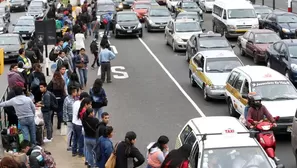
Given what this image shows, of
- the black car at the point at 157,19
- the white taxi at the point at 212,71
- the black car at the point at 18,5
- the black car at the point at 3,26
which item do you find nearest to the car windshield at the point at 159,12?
the black car at the point at 157,19

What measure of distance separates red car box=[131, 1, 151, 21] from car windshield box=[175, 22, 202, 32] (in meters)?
13.1

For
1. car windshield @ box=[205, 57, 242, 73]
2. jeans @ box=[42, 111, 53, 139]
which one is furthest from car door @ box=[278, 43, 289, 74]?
jeans @ box=[42, 111, 53, 139]

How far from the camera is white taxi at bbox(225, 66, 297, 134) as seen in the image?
17.0 meters

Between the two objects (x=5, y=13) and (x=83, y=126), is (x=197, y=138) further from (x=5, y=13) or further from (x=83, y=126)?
(x=5, y=13)

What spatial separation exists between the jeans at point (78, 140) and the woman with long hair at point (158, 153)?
12.3 ft

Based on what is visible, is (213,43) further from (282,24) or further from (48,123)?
(48,123)

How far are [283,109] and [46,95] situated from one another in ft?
19.7

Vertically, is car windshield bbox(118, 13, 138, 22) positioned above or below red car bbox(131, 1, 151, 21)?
above

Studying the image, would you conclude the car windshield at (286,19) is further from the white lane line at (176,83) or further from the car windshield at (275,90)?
the car windshield at (275,90)

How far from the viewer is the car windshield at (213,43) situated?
2912 centimetres

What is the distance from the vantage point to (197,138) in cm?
1192

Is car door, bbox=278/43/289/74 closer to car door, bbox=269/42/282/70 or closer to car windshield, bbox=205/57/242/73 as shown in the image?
car door, bbox=269/42/282/70

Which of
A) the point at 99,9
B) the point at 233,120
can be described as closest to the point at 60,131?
the point at 233,120

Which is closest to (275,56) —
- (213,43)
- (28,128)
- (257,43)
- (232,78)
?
(257,43)
